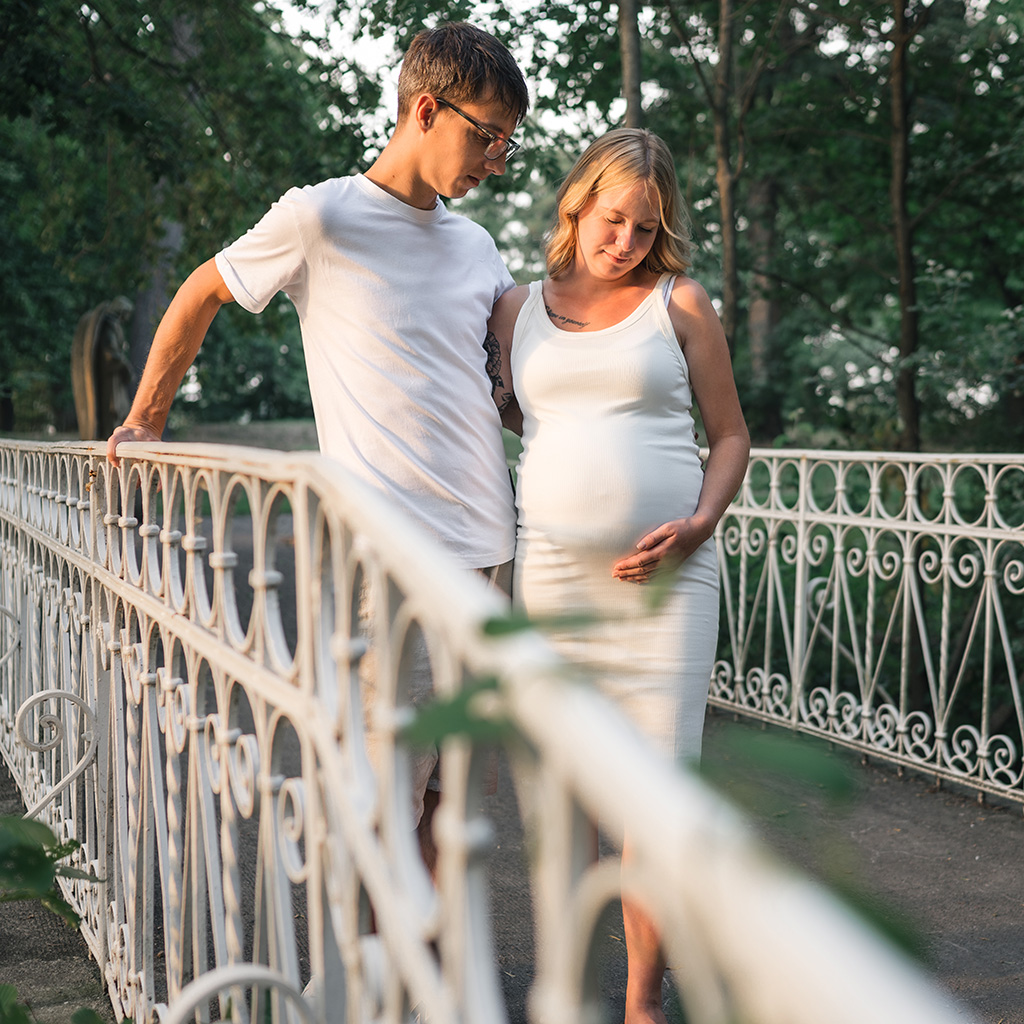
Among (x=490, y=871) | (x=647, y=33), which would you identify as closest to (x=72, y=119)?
(x=647, y=33)

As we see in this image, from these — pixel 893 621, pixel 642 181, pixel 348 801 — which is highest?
pixel 642 181

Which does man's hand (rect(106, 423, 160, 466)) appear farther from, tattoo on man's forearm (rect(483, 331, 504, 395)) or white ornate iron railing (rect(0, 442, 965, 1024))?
tattoo on man's forearm (rect(483, 331, 504, 395))

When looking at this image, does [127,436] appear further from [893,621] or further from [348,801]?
[893,621]

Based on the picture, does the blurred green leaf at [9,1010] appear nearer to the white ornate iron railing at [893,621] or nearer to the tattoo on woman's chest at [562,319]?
the tattoo on woman's chest at [562,319]

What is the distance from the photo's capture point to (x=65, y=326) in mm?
21625

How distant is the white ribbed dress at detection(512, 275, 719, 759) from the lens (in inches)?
89.8

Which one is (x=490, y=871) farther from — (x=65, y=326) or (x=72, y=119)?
(x=65, y=326)

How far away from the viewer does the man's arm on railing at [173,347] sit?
7.68 feet

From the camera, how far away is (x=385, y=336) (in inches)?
87.9

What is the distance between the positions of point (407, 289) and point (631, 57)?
4402 mm

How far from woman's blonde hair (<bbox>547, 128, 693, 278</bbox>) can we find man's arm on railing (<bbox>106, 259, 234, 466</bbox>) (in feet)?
2.65

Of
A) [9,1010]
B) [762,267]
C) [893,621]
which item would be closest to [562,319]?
[9,1010]

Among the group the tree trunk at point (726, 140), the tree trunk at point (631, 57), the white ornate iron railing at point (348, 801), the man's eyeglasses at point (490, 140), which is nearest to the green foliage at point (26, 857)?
the white ornate iron railing at point (348, 801)

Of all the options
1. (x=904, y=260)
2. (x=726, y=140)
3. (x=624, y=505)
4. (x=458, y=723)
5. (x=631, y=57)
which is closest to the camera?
(x=458, y=723)
